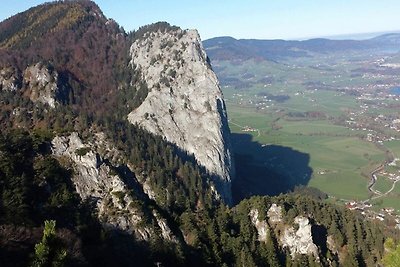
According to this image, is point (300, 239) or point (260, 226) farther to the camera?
point (260, 226)

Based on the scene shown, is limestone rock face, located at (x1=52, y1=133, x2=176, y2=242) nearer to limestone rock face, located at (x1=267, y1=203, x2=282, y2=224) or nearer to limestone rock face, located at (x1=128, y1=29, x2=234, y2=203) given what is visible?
limestone rock face, located at (x1=267, y1=203, x2=282, y2=224)

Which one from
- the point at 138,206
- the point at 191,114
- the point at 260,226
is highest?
the point at 191,114

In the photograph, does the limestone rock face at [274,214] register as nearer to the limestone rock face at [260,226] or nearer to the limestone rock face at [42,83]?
the limestone rock face at [260,226]

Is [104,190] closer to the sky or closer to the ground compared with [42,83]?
closer to the ground

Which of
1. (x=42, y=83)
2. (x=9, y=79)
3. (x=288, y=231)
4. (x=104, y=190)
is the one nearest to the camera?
(x=104, y=190)

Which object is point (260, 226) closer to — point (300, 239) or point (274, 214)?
point (274, 214)

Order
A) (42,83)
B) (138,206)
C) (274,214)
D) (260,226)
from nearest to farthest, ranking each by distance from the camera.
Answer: (138,206) < (260,226) < (274,214) < (42,83)

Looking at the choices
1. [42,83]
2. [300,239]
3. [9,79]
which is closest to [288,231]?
[300,239]

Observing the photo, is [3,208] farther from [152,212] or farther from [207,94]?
[207,94]
